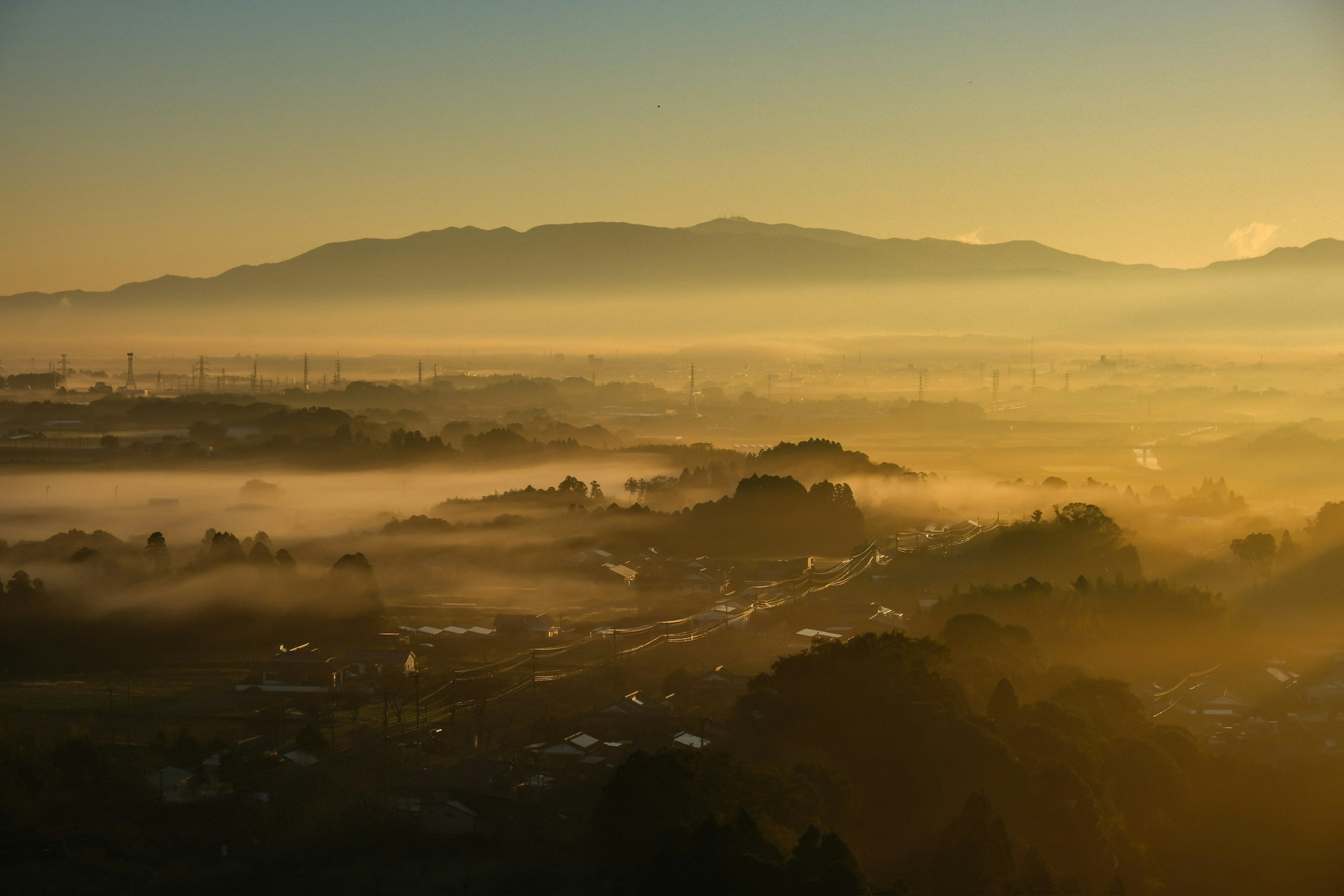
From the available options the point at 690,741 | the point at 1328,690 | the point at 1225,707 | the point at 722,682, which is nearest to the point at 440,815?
the point at 690,741

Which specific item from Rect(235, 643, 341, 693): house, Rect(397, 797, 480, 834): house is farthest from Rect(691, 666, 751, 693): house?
Rect(235, 643, 341, 693): house

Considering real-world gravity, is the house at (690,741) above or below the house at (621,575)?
above

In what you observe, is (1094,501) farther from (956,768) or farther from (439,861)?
(439,861)

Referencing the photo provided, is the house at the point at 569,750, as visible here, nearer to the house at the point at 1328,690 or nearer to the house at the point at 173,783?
the house at the point at 173,783

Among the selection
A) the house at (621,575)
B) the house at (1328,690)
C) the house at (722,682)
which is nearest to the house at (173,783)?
the house at (722,682)

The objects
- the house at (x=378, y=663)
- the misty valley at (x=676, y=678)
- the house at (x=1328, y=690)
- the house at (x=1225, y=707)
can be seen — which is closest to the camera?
the misty valley at (x=676, y=678)

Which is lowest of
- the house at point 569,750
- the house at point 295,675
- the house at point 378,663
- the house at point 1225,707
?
the house at point 295,675

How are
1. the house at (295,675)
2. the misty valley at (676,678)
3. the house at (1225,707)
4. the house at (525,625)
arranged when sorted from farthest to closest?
1. the house at (525,625)
2. the house at (295,675)
3. the house at (1225,707)
4. the misty valley at (676,678)
